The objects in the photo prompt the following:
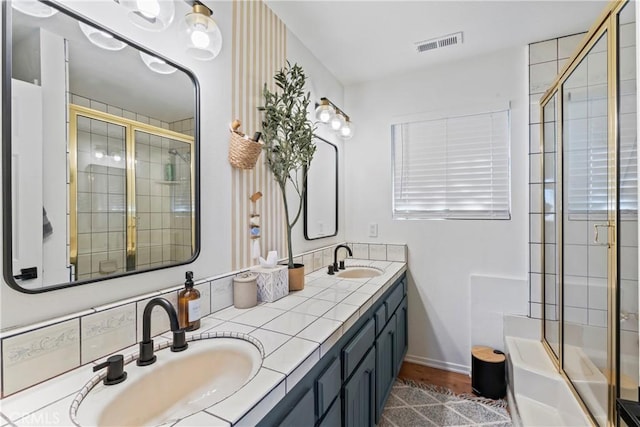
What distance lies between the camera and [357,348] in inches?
52.9

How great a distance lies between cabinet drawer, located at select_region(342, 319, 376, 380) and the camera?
1.24 m

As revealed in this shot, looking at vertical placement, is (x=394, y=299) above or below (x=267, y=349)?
below

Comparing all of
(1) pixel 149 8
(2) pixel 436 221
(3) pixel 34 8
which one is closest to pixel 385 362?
(2) pixel 436 221

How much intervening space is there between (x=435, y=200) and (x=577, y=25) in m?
1.41

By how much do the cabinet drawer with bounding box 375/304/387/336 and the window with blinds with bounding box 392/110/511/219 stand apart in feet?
3.30

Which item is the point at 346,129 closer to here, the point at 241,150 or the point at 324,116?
the point at 324,116

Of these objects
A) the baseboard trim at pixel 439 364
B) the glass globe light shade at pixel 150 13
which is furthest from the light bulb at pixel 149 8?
the baseboard trim at pixel 439 364

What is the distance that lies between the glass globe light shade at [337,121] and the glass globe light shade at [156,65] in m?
1.25

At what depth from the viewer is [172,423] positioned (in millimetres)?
656

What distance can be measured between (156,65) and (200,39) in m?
0.20

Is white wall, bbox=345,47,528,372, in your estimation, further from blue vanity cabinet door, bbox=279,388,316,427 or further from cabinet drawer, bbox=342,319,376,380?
blue vanity cabinet door, bbox=279,388,316,427

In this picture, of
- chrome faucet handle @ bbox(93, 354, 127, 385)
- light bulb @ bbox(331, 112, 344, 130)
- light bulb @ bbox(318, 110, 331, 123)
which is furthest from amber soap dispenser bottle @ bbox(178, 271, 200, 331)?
light bulb @ bbox(331, 112, 344, 130)

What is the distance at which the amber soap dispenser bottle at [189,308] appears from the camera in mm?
1110

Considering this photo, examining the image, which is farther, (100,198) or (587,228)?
(587,228)
